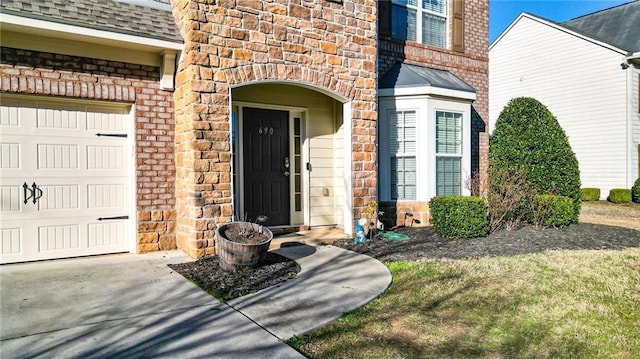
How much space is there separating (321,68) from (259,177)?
2210 millimetres

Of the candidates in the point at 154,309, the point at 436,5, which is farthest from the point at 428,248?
the point at 436,5

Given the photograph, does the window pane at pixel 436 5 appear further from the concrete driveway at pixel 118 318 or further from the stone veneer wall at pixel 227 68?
the concrete driveway at pixel 118 318

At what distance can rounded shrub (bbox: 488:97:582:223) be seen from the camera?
9.13m

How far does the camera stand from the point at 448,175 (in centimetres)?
928

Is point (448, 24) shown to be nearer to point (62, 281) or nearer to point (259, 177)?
point (259, 177)

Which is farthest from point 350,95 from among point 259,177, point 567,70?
point 567,70

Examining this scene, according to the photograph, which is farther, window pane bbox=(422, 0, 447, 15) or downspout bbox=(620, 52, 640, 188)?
downspout bbox=(620, 52, 640, 188)

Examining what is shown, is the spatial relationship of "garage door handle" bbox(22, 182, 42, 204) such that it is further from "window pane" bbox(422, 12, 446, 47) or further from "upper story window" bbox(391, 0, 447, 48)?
"window pane" bbox(422, 12, 446, 47)

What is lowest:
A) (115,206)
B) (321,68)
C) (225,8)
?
Result: (115,206)

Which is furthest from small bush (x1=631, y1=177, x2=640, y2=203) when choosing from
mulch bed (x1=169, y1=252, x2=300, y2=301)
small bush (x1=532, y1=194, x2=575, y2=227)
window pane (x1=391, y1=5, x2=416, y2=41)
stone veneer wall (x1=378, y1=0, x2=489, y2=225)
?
mulch bed (x1=169, y1=252, x2=300, y2=301)

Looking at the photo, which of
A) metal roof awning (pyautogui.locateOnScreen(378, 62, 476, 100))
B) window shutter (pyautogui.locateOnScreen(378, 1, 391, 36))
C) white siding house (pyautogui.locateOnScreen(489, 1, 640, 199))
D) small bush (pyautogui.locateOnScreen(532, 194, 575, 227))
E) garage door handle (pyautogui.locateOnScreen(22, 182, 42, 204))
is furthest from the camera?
white siding house (pyautogui.locateOnScreen(489, 1, 640, 199))

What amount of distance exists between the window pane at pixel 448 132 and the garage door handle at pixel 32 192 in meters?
6.90

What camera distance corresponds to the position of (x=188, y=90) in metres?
6.00

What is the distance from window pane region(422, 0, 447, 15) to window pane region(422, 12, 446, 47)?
0.14m
